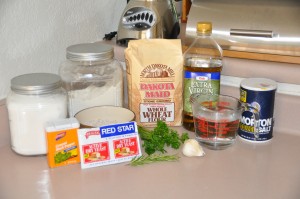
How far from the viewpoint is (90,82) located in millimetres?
968

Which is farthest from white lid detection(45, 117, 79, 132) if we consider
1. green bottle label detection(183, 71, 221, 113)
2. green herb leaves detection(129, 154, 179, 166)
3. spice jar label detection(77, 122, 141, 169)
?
green bottle label detection(183, 71, 221, 113)

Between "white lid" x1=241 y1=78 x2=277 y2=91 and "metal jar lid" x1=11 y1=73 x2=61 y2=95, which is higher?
"metal jar lid" x1=11 y1=73 x2=61 y2=95

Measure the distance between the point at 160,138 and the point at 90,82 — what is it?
0.21 metres

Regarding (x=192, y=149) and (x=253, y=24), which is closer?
(x=192, y=149)

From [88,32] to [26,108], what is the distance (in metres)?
0.39

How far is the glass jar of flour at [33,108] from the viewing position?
0.81 m

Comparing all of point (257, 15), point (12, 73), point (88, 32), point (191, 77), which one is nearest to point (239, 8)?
point (257, 15)

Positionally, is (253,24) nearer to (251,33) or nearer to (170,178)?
(251,33)

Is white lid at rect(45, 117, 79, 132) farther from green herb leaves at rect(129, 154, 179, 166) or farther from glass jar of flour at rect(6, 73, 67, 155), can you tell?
green herb leaves at rect(129, 154, 179, 166)

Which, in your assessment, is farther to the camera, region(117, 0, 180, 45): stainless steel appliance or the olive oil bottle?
region(117, 0, 180, 45): stainless steel appliance

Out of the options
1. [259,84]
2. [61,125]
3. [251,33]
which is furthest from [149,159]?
[251,33]

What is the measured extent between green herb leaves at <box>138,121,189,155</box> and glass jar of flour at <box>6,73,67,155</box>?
0.17 metres

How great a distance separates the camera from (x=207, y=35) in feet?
3.15

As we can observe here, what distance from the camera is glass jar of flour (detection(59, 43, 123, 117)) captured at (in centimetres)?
95
